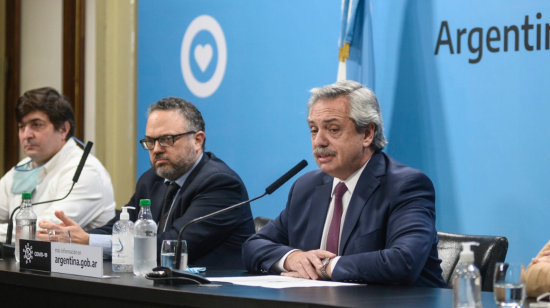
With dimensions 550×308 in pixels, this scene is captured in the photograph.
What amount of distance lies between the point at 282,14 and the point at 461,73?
1256mm

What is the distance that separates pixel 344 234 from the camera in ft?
8.33

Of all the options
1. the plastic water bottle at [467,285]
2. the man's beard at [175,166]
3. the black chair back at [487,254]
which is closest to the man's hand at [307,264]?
the black chair back at [487,254]

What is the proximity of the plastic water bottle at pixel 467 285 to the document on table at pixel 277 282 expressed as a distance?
0.54m

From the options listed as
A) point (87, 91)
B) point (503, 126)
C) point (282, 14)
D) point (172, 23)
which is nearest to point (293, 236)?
point (503, 126)

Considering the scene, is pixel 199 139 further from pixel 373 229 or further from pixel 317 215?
pixel 373 229

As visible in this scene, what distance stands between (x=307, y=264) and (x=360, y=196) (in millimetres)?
371

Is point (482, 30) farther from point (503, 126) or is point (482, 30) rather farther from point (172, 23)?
point (172, 23)

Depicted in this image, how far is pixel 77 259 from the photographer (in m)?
2.29

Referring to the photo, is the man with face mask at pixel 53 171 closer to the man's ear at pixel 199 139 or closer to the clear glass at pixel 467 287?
the man's ear at pixel 199 139

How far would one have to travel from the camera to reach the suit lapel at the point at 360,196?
253cm

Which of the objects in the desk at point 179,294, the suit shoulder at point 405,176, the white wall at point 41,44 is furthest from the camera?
the white wall at point 41,44

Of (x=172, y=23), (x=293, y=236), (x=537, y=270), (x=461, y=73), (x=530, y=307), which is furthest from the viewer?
(x=172, y=23)

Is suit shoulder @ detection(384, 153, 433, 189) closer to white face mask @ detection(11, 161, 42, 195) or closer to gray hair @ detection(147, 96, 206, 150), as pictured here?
gray hair @ detection(147, 96, 206, 150)

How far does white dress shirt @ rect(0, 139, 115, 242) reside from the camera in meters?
3.79
